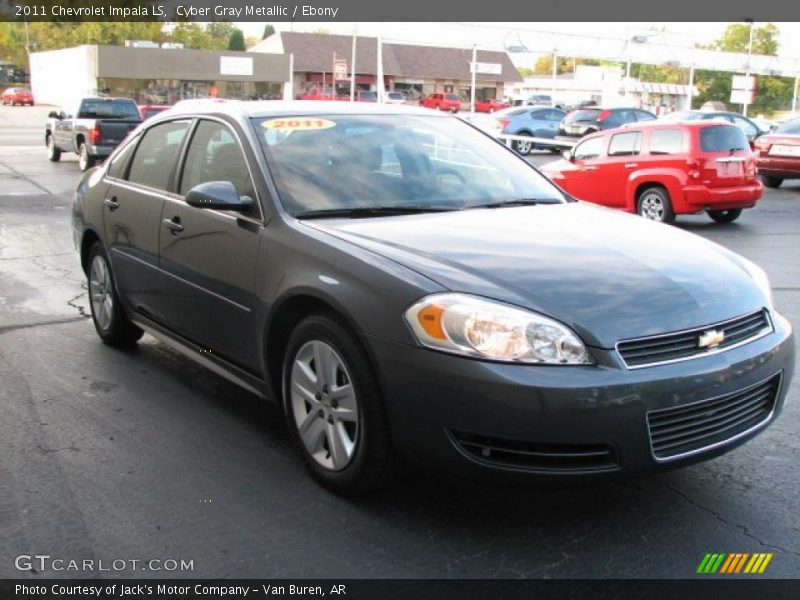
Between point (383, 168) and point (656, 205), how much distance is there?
31.6 ft

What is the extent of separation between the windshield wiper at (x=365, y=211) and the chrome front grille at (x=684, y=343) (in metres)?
1.43

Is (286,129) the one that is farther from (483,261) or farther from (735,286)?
(735,286)

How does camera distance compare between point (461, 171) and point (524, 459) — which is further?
point (461, 171)

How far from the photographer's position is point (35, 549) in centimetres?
330

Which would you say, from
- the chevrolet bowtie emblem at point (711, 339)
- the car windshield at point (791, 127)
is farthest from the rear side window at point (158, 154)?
the car windshield at point (791, 127)

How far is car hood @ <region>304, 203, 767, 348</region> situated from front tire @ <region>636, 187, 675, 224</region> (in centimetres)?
915

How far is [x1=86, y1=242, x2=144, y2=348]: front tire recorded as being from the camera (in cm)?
579

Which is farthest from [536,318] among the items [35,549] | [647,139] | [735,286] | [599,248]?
[647,139]

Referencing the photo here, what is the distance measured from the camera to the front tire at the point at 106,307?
5793 mm

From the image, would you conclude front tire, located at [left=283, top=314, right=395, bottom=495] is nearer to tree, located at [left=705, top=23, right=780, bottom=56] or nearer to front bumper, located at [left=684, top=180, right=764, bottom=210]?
front bumper, located at [left=684, top=180, right=764, bottom=210]

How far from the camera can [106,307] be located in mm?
5957

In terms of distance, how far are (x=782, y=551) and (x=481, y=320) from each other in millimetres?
1426

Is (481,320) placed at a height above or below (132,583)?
above

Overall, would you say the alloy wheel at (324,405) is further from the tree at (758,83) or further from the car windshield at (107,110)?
the tree at (758,83)
